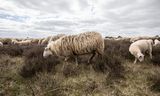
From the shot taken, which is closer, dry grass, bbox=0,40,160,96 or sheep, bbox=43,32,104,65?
dry grass, bbox=0,40,160,96

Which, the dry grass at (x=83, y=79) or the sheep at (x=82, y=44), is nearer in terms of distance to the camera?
the dry grass at (x=83, y=79)

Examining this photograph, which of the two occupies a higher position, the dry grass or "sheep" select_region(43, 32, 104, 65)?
"sheep" select_region(43, 32, 104, 65)

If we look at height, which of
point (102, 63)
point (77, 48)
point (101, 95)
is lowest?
point (101, 95)

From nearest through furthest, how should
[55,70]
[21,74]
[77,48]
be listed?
[21,74] → [55,70] → [77,48]

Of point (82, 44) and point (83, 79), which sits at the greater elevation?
point (82, 44)

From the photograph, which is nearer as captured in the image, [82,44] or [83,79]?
[83,79]

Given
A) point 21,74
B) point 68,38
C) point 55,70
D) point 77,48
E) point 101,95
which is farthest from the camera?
point 68,38

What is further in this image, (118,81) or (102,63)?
(102,63)

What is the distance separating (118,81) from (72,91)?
59.6 inches

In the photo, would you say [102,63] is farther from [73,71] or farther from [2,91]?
[2,91]

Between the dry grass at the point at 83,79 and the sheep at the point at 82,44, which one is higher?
the sheep at the point at 82,44

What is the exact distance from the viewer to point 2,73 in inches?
249

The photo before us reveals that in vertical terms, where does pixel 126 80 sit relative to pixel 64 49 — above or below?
below

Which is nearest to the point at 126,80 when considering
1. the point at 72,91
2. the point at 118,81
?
the point at 118,81
